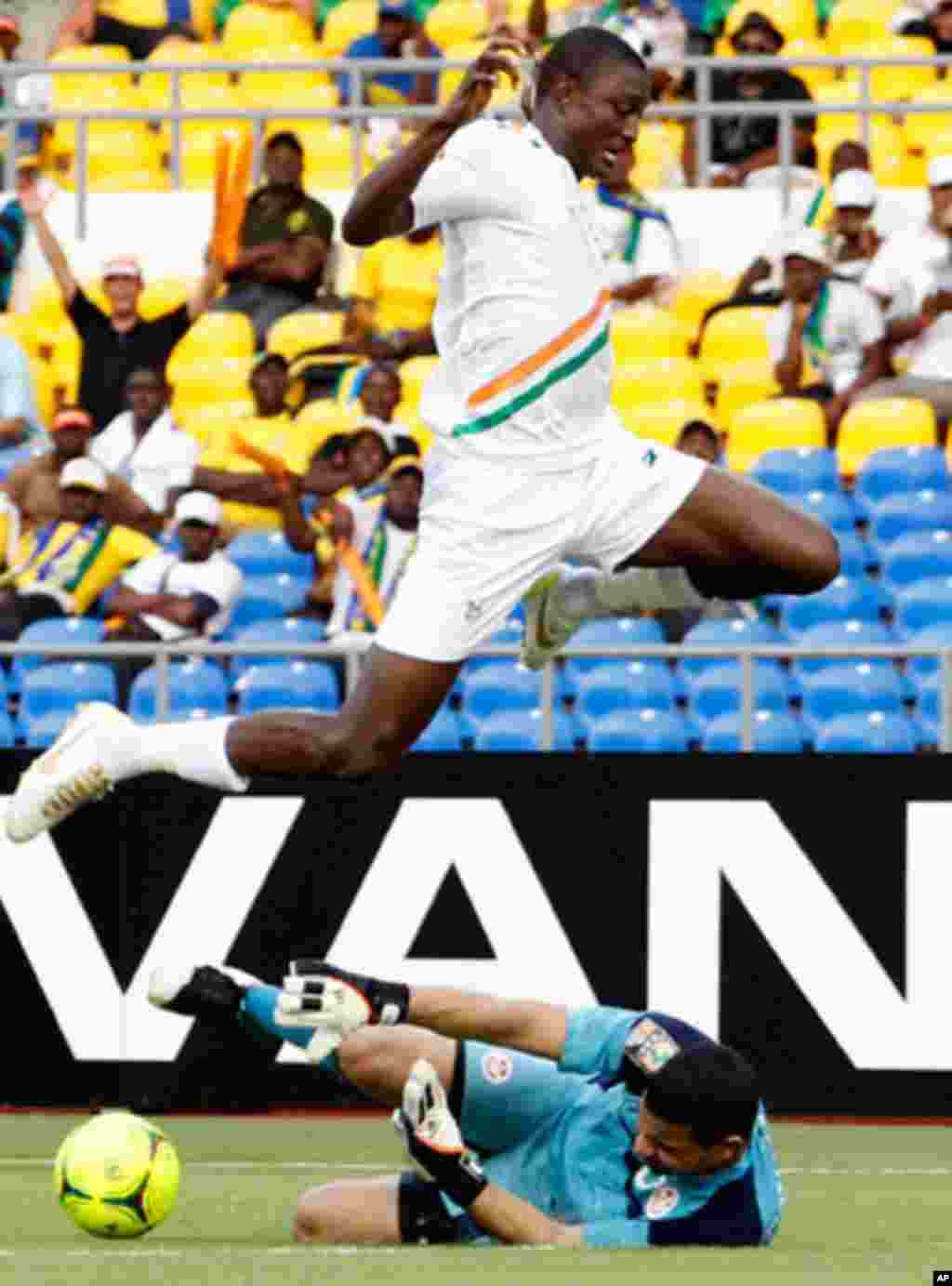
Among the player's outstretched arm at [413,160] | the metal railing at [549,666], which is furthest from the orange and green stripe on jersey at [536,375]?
the metal railing at [549,666]

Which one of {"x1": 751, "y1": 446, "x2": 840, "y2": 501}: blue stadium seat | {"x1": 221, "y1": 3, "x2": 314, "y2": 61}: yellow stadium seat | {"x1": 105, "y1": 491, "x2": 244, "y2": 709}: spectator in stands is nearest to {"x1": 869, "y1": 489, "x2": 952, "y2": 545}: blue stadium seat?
{"x1": 751, "y1": 446, "x2": 840, "y2": 501}: blue stadium seat

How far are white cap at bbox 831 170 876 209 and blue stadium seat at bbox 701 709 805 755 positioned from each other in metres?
4.25

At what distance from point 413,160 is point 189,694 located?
5.78m

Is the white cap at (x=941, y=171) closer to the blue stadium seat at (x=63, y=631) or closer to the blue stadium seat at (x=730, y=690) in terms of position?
the blue stadium seat at (x=730, y=690)

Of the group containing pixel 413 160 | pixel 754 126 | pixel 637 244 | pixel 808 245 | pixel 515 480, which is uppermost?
pixel 413 160

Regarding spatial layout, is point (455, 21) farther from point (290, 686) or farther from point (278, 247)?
point (290, 686)

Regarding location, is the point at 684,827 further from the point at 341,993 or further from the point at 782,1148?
the point at 341,993

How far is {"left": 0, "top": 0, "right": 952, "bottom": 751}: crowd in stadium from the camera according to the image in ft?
51.0

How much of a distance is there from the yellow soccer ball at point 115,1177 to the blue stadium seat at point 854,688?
6.22 meters

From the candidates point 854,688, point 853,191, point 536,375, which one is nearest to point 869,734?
point 854,688

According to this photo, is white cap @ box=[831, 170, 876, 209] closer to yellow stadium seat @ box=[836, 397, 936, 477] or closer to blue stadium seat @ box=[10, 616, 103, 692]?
yellow stadium seat @ box=[836, 397, 936, 477]

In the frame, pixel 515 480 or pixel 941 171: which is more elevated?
pixel 515 480

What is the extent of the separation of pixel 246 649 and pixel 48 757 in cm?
375

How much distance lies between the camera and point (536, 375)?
9719mm
